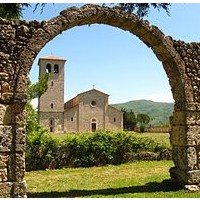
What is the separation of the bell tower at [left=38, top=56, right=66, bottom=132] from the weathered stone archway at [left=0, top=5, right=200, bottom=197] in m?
51.4

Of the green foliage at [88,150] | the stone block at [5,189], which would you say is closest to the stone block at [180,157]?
the stone block at [5,189]

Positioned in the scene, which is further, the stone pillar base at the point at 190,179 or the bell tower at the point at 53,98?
the bell tower at the point at 53,98

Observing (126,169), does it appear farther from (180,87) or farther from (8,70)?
(8,70)

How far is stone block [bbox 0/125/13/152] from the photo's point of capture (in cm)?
743

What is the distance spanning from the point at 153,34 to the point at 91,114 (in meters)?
53.6

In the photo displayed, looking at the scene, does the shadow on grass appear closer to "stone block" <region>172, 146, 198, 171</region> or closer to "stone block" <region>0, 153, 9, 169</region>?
"stone block" <region>172, 146, 198, 171</region>

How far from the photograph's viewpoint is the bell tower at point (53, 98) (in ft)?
198

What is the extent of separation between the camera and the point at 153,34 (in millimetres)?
9062

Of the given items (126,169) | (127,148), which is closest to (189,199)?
(126,169)

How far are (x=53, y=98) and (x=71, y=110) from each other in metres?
3.84

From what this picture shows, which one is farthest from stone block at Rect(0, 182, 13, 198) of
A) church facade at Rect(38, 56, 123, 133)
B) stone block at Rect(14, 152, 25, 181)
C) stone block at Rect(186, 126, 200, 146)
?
church facade at Rect(38, 56, 123, 133)

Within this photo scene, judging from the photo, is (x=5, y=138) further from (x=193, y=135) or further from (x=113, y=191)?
(x=193, y=135)

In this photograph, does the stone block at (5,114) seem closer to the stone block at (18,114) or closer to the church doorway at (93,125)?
the stone block at (18,114)

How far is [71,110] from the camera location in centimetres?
6150
